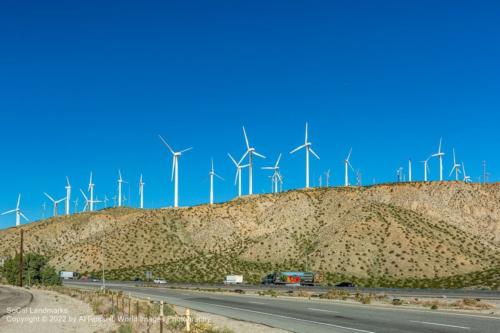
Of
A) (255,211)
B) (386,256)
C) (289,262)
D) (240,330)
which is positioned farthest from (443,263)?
(240,330)

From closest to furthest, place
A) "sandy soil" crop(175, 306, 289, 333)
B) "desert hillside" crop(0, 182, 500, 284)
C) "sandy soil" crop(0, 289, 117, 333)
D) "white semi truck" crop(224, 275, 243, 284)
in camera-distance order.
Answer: "sandy soil" crop(175, 306, 289, 333)
"sandy soil" crop(0, 289, 117, 333)
"white semi truck" crop(224, 275, 243, 284)
"desert hillside" crop(0, 182, 500, 284)

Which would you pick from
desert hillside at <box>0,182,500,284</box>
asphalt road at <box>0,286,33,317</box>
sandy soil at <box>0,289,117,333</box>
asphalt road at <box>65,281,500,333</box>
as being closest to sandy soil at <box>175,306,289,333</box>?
asphalt road at <box>65,281,500,333</box>

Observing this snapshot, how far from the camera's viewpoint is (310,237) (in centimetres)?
13088

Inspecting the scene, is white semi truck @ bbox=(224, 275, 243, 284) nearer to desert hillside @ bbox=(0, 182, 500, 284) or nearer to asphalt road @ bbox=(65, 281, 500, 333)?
desert hillside @ bbox=(0, 182, 500, 284)

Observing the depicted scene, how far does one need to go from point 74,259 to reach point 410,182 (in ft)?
270

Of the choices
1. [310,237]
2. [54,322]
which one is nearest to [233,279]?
[310,237]

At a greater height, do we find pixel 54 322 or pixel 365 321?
pixel 365 321

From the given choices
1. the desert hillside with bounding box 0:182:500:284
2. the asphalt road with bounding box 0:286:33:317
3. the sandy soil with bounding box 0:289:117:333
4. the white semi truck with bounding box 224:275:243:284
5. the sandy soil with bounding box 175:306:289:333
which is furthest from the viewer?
the desert hillside with bounding box 0:182:500:284

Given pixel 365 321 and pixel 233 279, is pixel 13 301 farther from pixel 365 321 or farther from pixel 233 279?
pixel 233 279

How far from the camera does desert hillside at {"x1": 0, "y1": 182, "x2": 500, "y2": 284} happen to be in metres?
114

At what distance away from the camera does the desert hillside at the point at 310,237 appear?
372 feet

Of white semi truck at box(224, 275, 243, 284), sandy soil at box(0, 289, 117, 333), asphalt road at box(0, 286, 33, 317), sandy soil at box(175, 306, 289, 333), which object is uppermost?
sandy soil at box(175, 306, 289, 333)

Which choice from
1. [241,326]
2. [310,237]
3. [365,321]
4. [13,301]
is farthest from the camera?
[310,237]

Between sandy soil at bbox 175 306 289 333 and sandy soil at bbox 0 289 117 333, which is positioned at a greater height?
sandy soil at bbox 175 306 289 333
